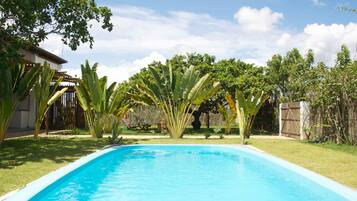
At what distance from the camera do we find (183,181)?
29.1 feet

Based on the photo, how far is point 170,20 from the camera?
652 inches

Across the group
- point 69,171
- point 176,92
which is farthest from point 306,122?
point 69,171

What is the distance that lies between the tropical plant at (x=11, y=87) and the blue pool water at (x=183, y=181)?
3651 millimetres

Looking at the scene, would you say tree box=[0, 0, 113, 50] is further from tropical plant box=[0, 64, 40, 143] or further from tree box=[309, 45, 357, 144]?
tree box=[309, 45, 357, 144]

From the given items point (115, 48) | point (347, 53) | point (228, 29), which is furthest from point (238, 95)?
point (347, 53)

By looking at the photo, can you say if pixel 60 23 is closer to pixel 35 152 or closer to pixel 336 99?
pixel 35 152

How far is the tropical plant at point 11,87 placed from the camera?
12.5m

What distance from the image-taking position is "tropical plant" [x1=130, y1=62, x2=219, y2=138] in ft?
58.9

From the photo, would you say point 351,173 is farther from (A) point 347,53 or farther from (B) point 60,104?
(A) point 347,53

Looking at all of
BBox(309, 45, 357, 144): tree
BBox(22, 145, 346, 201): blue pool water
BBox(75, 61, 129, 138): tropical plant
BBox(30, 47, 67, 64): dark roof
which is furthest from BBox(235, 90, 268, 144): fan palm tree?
BBox(30, 47, 67, 64): dark roof

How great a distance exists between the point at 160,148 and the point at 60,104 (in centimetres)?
1089

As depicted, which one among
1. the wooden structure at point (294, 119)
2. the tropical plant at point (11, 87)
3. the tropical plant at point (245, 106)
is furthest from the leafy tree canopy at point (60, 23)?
the wooden structure at point (294, 119)

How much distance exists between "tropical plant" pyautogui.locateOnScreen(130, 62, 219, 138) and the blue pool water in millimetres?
5017

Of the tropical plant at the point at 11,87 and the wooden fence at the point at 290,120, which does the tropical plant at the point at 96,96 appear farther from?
the wooden fence at the point at 290,120
